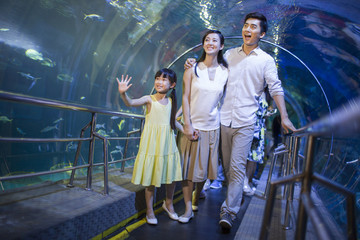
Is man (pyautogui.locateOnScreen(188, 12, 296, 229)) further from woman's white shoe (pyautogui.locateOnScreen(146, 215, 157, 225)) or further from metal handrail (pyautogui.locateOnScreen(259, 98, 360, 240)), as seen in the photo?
metal handrail (pyautogui.locateOnScreen(259, 98, 360, 240))

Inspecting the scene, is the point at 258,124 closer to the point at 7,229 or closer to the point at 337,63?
the point at 7,229

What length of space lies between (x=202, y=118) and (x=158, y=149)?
60 centimetres

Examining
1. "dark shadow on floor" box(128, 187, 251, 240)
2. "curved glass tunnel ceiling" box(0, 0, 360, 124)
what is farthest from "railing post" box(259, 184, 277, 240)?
"dark shadow on floor" box(128, 187, 251, 240)

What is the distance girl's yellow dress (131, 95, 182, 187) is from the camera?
9.50 ft

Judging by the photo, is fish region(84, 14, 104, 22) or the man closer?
the man

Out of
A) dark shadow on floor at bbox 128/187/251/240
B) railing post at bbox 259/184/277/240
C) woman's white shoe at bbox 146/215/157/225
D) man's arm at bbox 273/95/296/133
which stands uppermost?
man's arm at bbox 273/95/296/133

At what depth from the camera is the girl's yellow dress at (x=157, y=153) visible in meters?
2.89

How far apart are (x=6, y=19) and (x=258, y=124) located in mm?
18669

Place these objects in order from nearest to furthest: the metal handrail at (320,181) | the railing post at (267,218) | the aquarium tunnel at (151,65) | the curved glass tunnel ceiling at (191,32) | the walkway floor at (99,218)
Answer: the metal handrail at (320,181) < the railing post at (267,218) < the walkway floor at (99,218) < the aquarium tunnel at (151,65) < the curved glass tunnel ceiling at (191,32)

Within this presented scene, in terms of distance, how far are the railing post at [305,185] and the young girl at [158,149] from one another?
196 centimetres

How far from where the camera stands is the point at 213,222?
3131mm

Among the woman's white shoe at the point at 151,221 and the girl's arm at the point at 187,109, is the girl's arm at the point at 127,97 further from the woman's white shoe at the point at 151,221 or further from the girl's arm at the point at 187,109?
the woman's white shoe at the point at 151,221

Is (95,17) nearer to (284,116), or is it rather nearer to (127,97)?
(127,97)

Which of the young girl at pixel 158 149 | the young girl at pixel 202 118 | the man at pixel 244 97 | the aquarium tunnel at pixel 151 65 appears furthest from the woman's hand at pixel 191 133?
the aquarium tunnel at pixel 151 65
